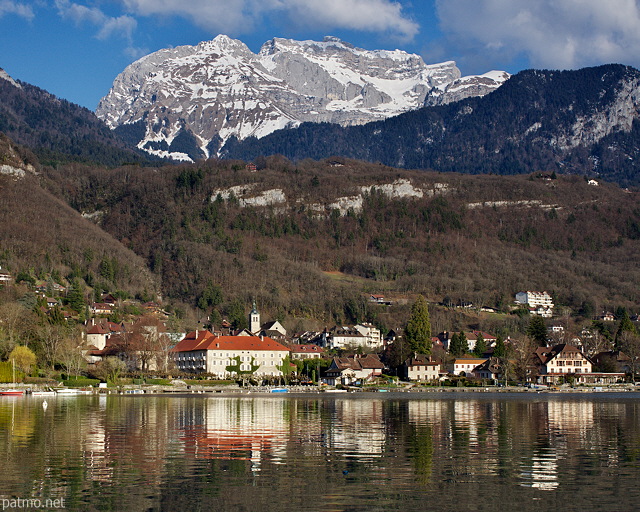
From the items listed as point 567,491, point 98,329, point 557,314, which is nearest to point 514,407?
point 567,491

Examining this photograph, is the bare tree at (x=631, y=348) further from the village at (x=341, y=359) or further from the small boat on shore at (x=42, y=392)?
the small boat on shore at (x=42, y=392)

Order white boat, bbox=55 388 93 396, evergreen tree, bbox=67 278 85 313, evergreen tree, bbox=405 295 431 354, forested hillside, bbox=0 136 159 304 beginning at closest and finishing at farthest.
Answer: white boat, bbox=55 388 93 396, evergreen tree, bbox=405 295 431 354, evergreen tree, bbox=67 278 85 313, forested hillside, bbox=0 136 159 304

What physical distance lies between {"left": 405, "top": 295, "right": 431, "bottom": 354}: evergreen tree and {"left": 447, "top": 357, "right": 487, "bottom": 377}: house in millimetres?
6055

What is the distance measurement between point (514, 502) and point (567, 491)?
2.44 meters

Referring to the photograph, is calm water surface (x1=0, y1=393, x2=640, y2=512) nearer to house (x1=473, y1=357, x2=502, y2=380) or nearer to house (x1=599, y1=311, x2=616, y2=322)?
house (x1=473, y1=357, x2=502, y2=380)

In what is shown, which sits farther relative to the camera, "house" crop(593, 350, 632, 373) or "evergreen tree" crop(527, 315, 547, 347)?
"evergreen tree" crop(527, 315, 547, 347)

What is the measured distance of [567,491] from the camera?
27375mm

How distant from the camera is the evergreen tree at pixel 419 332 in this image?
134 meters

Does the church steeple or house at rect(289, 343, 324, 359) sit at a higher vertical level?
the church steeple

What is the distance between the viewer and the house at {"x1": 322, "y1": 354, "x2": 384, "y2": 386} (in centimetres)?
12788

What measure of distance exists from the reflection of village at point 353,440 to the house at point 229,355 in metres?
67.1

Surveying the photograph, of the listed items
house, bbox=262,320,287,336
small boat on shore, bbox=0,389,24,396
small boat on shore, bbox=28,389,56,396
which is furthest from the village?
small boat on shore, bbox=0,389,24,396

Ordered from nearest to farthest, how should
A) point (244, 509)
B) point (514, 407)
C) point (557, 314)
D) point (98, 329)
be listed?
point (244, 509) < point (514, 407) < point (98, 329) < point (557, 314)

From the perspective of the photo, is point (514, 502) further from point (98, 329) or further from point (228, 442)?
point (98, 329)
